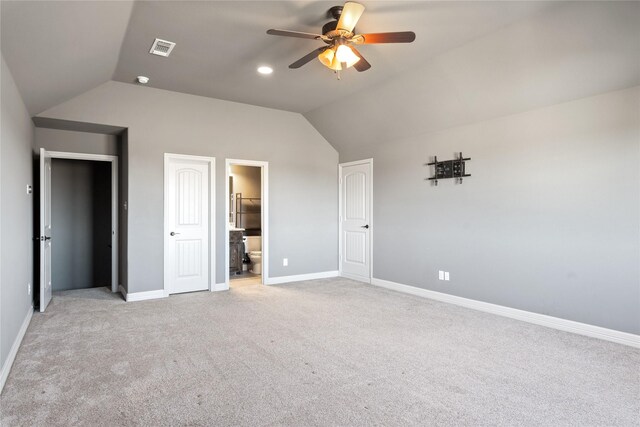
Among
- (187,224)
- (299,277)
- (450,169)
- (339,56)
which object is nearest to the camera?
(339,56)

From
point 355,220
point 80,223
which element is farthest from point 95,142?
point 355,220

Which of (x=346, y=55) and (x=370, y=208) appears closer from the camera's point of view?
(x=346, y=55)

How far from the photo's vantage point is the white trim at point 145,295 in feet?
15.9

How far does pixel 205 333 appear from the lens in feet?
11.8

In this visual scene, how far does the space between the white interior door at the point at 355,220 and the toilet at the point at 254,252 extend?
5.48 feet

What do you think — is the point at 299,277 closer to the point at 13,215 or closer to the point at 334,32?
the point at 13,215

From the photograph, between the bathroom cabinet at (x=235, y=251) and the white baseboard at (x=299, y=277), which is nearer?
the white baseboard at (x=299, y=277)

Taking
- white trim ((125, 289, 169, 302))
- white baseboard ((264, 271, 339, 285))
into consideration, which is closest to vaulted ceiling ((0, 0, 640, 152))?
white trim ((125, 289, 169, 302))

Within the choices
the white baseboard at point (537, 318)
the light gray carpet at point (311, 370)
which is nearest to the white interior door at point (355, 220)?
the white baseboard at point (537, 318)

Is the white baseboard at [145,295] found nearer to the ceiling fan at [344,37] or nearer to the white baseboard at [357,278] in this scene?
the white baseboard at [357,278]

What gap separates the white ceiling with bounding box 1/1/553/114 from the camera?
8.88 feet

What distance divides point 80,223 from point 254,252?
9.71 ft

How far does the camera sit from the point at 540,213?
12.8ft

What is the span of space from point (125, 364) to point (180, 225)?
266cm
